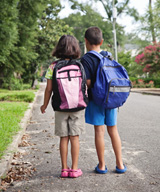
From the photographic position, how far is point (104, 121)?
3303 millimetres

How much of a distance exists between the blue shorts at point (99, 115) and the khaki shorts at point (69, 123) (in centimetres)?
15

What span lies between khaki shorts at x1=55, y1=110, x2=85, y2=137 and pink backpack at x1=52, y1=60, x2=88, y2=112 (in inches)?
3.5

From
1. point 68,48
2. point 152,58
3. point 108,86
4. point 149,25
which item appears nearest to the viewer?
point 108,86

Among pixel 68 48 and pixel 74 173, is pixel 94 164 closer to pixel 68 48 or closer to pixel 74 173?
pixel 74 173

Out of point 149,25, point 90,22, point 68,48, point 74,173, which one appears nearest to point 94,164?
point 74,173

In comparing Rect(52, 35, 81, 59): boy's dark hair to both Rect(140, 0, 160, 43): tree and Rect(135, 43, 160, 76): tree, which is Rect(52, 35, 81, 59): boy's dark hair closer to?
Rect(135, 43, 160, 76): tree

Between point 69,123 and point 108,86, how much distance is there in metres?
0.62

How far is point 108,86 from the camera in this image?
3053 millimetres

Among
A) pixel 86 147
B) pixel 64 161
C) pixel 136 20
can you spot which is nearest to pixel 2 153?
pixel 64 161

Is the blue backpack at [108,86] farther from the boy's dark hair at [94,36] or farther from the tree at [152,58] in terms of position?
the tree at [152,58]

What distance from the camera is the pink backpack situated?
3.06m

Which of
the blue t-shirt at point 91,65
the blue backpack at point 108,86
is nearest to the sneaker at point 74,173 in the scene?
the blue backpack at point 108,86

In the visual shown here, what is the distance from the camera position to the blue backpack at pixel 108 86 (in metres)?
3.06

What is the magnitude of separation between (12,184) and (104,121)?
1285mm
